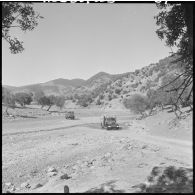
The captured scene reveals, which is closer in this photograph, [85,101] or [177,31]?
[177,31]

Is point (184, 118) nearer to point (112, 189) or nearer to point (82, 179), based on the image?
point (82, 179)

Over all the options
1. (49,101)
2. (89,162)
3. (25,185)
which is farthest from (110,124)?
(49,101)

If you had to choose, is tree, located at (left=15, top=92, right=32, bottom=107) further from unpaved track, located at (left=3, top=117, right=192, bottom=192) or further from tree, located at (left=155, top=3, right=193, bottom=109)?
tree, located at (left=155, top=3, right=193, bottom=109)

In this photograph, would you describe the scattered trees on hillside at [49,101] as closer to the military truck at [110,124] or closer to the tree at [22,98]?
the tree at [22,98]

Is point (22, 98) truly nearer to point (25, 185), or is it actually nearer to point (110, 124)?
point (110, 124)

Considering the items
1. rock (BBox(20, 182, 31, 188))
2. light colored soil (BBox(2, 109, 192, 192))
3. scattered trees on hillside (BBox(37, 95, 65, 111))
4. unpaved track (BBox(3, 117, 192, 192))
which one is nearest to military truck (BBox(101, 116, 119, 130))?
light colored soil (BBox(2, 109, 192, 192))

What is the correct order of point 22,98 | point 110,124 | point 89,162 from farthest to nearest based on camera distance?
point 22,98
point 110,124
point 89,162

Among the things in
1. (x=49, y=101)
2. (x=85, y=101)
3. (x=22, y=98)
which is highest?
(x=22, y=98)

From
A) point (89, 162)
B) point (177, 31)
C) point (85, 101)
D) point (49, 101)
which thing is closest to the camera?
point (177, 31)

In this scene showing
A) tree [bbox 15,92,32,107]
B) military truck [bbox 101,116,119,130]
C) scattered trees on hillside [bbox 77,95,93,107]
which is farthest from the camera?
scattered trees on hillside [bbox 77,95,93,107]

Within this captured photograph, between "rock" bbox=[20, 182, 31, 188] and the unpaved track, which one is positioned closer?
the unpaved track

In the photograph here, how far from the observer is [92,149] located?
27.0 metres

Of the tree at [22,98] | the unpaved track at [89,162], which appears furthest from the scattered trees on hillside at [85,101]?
the unpaved track at [89,162]

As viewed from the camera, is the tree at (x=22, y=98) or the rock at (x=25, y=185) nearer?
the rock at (x=25, y=185)
